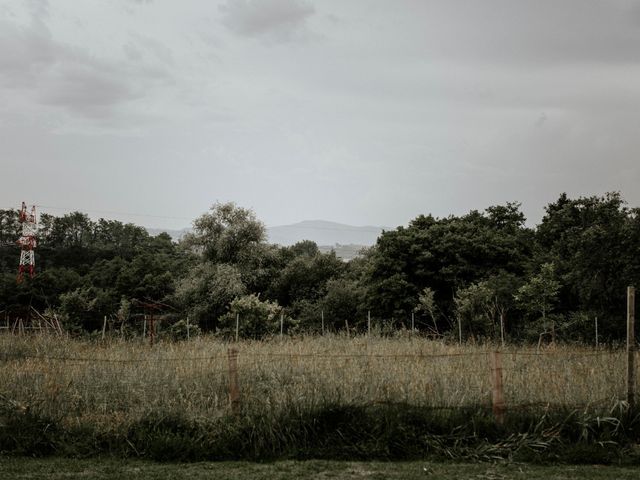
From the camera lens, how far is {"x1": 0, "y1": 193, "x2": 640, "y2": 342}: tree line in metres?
21.6

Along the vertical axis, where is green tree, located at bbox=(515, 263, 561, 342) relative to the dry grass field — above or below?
above

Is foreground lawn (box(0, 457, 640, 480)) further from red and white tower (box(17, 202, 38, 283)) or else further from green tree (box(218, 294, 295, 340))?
red and white tower (box(17, 202, 38, 283))

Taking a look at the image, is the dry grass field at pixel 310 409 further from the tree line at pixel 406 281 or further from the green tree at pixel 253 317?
the green tree at pixel 253 317

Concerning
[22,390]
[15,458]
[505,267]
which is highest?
[505,267]

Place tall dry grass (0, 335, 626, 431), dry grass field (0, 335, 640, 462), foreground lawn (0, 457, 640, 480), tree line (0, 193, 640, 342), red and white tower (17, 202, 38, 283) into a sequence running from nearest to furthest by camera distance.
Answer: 1. foreground lawn (0, 457, 640, 480)
2. dry grass field (0, 335, 640, 462)
3. tall dry grass (0, 335, 626, 431)
4. tree line (0, 193, 640, 342)
5. red and white tower (17, 202, 38, 283)

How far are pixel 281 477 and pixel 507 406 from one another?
11.4 ft

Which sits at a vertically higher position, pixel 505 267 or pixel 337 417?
pixel 505 267

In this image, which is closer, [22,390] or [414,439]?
[414,439]

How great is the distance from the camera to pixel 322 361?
10695mm

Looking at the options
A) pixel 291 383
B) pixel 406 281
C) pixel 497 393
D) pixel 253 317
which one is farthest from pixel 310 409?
pixel 406 281

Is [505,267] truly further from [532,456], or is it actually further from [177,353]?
[532,456]

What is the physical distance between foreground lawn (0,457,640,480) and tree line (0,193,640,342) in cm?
846

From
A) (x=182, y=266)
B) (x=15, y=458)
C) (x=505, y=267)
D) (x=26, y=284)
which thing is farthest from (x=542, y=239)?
(x=26, y=284)

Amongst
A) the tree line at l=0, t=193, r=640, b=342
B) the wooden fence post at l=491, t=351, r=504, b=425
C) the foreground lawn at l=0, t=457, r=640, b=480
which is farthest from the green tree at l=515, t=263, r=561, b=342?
→ the foreground lawn at l=0, t=457, r=640, b=480
